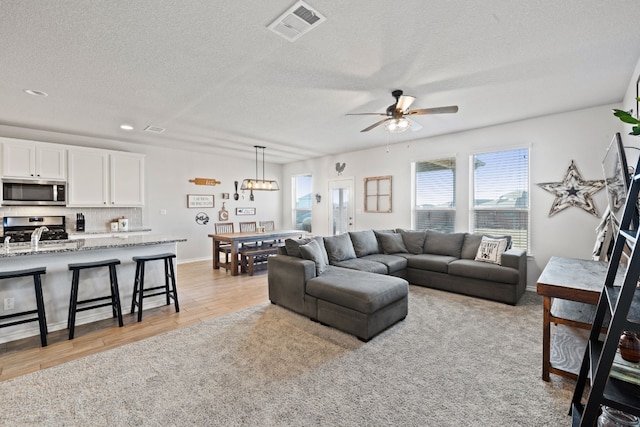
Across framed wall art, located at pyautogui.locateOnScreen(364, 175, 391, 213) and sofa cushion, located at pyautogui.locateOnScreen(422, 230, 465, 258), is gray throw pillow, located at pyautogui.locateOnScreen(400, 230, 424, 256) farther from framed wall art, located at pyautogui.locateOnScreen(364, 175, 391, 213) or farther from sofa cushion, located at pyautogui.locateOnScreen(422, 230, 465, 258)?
framed wall art, located at pyautogui.locateOnScreen(364, 175, 391, 213)

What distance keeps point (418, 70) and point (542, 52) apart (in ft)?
3.51

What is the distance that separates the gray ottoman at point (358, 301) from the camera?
2816 mm

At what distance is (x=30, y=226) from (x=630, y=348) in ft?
24.6

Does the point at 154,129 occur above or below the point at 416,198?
above

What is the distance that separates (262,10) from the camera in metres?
2.02

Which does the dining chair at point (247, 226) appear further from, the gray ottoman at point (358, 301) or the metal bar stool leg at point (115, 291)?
the gray ottoman at point (358, 301)

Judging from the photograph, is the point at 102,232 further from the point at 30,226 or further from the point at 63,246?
the point at 63,246

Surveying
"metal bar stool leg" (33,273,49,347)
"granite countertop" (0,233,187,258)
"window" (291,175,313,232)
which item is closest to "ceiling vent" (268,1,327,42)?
"granite countertop" (0,233,187,258)

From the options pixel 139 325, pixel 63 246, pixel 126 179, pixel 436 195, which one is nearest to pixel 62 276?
pixel 63 246

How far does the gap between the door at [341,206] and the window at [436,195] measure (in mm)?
1708

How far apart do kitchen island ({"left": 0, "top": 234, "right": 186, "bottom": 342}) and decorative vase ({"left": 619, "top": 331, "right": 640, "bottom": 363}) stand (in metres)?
4.28

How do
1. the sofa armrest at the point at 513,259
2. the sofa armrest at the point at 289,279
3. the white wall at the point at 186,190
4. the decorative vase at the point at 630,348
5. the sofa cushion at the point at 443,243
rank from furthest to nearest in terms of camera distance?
the white wall at the point at 186,190 → the sofa cushion at the point at 443,243 → the sofa armrest at the point at 513,259 → the sofa armrest at the point at 289,279 → the decorative vase at the point at 630,348

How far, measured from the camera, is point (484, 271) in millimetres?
3996

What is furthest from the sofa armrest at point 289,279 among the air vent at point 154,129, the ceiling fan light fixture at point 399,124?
the air vent at point 154,129
